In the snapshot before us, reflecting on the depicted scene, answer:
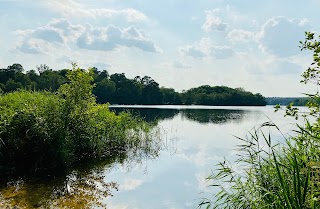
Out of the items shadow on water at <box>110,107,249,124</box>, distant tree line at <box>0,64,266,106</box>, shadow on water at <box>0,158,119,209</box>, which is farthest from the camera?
distant tree line at <box>0,64,266,106</box>

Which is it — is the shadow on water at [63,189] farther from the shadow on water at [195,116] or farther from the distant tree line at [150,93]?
the distant tree line at [150,93]

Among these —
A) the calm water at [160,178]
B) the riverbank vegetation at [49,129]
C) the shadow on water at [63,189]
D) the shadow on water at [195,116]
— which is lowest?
the calm water at [160,178]

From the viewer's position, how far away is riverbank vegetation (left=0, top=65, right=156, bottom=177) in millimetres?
11062

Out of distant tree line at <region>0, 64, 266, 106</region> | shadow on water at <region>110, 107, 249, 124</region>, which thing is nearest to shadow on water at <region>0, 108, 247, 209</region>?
shadow on water at <region>110, 107, 249, 124</region>

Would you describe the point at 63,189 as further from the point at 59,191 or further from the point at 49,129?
the point at 49,129

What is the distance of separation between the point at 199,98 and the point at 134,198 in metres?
111

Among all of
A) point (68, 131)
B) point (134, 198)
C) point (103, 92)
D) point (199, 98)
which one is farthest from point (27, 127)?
point (199, 98)

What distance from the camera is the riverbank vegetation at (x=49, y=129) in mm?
11062

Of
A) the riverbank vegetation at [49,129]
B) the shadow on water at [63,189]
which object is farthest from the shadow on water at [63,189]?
the riverbank vegetation at [49,129]

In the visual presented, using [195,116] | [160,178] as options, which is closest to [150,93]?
[195,116]

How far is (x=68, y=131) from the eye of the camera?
1299cm

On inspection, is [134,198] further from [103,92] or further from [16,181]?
[103,92]

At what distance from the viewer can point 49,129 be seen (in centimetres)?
1176

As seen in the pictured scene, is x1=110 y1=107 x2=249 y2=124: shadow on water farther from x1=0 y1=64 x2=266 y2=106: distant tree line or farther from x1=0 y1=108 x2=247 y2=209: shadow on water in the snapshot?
x1=0 y1=64 x2=266 y2=106: distant tree line
